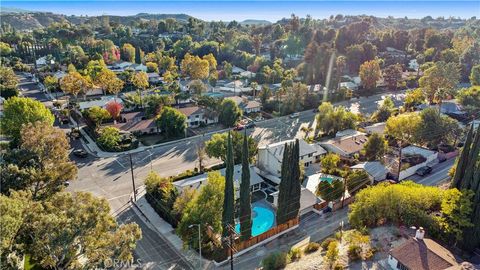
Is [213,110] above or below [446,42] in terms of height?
below

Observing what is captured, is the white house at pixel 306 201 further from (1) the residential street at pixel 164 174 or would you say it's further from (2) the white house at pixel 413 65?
(2) the white house at pixel 413 65

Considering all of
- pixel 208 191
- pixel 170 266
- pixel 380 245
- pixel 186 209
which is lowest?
pixel 170 266

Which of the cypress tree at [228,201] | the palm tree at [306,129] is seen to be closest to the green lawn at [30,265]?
the cypress tree at [228,201]

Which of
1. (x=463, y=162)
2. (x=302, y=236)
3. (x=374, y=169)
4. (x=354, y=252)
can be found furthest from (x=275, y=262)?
(x=374, y=169)

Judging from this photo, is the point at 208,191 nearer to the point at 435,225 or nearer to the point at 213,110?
the point at 435,225

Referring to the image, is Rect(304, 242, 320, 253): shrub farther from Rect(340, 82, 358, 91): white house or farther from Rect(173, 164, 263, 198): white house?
Rect(340, 82, 358, 91): white house

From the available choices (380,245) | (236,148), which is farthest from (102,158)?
Result: (380,245)

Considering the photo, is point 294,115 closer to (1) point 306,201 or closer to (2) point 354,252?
(1) point 306,201
